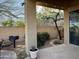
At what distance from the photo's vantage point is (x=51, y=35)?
39.3 ft

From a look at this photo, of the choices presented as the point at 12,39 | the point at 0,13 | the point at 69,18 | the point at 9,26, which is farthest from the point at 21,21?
the point at 69,18

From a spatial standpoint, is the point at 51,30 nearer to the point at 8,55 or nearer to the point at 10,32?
the point at 10,32

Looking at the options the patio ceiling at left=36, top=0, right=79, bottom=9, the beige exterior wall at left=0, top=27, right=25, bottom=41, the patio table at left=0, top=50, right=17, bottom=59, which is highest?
the patio ceiling at left=36, top=0, right=79, bottom=9

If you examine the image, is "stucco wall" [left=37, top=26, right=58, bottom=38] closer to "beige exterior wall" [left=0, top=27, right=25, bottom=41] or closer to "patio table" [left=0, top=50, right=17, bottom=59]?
"beige exterior wall" [left=0, top=27, right=25, bottom=41]

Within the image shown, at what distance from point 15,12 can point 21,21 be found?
60.0 inches

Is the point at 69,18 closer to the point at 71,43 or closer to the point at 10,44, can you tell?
the point at 71,43

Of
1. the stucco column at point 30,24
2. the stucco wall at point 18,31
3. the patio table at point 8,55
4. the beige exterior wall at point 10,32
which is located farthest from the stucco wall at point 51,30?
the patio table at point 8,55

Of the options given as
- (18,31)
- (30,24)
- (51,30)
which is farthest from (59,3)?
(18,31)

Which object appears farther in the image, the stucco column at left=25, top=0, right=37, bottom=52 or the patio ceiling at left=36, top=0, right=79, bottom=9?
the patio ceiling at left=36, top=0, right=79, bottom=9

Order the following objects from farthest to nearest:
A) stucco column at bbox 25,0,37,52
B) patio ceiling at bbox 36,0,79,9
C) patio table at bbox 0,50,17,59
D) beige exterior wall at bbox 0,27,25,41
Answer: beige exterior wall at bbox 0,27,25,41, patio ceiling at bbox 36,0,79,9, stucco column at bbox 25,0,37,52, patio table at bbox 0,50,17,59

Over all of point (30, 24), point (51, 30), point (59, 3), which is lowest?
point (51, 30)

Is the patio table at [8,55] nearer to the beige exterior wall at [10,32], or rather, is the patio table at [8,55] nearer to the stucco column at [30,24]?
the stucco column at [30,24]

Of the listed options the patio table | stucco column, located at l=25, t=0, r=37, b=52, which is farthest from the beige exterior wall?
stucco column, located at l=25, t=0, r=37, b=52

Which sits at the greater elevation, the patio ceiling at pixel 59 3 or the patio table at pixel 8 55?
the patio ceiling at pixel 59 3
